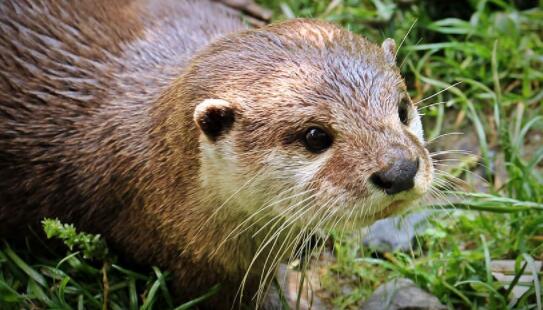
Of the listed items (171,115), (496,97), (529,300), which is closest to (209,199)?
(171,115)

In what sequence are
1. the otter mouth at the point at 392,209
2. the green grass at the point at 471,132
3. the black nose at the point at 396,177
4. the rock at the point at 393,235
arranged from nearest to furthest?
the black nose at the point at 396,177, the otter mouth at the point at 392,209, the green grass at the point at 471,132, the rock at the point at 393,235

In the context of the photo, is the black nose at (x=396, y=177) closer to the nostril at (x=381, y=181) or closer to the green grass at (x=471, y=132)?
the nostril at (x=381, y=181)

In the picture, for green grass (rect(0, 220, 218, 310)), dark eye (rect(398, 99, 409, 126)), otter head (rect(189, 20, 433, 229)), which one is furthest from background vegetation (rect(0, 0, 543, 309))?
otter head (rect(189, 20, 433, 229))

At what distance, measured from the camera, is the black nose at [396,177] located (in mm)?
2322

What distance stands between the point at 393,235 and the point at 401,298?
1.24 feet

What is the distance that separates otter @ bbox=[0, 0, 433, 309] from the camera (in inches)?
97.3

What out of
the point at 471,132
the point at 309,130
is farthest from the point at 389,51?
the point at 471,132

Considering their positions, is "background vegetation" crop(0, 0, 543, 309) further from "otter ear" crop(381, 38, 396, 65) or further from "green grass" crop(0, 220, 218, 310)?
"otter ear" crop(381, 38, 396, 65)

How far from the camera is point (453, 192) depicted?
2.83m

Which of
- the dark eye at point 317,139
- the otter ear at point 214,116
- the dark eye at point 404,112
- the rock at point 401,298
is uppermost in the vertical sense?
the otter ear at point 214,116

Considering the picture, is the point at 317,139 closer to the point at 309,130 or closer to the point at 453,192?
the point at 309,130

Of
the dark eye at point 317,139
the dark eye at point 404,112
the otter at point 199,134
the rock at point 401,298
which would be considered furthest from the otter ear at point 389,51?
the rock at point 401,298

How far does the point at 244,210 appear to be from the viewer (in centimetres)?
269

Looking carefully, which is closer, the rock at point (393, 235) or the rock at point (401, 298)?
the rock at point (401, 298)
